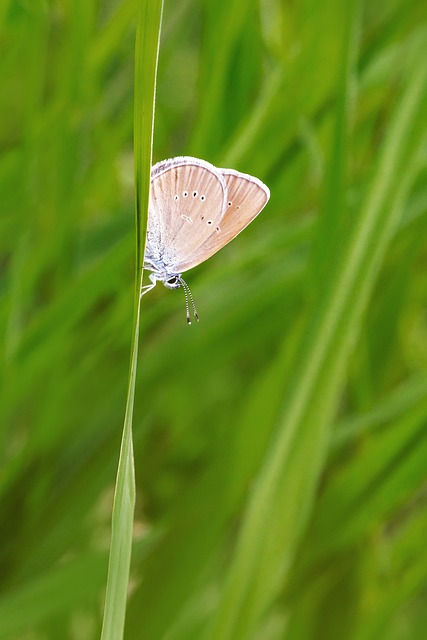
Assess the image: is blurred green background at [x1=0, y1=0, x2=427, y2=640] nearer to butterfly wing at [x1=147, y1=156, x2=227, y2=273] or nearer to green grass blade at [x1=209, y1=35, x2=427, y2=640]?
green grass blade at [x1=209, y1=35, x2=427, y2=640]

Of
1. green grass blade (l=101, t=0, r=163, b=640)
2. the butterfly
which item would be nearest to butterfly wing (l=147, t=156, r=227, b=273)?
the butterfly

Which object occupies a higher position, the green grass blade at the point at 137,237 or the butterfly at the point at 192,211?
the butterfly at the point at 192,211

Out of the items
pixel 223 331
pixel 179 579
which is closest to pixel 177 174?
pixel 223 331

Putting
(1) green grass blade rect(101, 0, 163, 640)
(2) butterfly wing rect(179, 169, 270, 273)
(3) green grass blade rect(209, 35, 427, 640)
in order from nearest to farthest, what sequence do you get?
(1) green grass blade rect(101, 0, 163, 640)
(2) butterfly wing rect(179, 169, 270, 273)
(3) green grass blade rect(209, 35, 427, 640)

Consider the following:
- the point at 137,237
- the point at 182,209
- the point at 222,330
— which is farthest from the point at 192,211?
the point at 222,330

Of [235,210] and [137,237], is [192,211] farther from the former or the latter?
[137,237]

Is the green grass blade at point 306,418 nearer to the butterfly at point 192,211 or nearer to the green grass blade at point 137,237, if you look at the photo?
the butterfly at point 192,211

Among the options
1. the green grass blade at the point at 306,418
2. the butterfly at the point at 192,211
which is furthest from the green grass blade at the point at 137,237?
the green grass blade at the point at 306,418

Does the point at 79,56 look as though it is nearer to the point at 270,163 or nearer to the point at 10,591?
the point at 270,163
